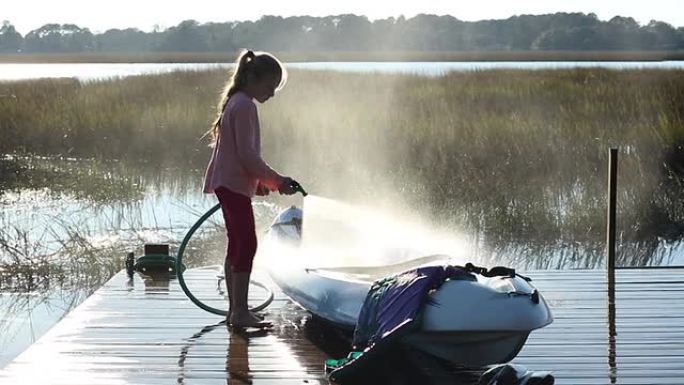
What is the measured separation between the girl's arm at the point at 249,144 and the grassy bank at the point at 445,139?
16.4 feet

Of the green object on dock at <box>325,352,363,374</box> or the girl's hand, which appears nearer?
the green object on dock at <box>325,352,363,374</box>

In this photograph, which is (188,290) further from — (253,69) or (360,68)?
(360,68)

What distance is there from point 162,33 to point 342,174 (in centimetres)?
6100

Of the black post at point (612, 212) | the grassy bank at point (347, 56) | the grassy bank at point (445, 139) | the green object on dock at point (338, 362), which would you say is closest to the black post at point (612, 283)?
the black post at point (612, 212)

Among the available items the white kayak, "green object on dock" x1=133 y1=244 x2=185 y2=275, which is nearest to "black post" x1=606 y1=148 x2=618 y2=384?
the white kayak

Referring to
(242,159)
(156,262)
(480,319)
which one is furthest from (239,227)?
(156,262)

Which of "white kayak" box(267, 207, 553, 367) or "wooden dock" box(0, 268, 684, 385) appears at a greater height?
"white kayak" box(267, 207, 553, 367)

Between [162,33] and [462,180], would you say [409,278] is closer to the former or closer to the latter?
[462,180]

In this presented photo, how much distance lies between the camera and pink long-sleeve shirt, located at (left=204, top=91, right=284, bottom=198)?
19.9ft

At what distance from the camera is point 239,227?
623 centimetres

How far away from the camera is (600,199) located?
12.0m

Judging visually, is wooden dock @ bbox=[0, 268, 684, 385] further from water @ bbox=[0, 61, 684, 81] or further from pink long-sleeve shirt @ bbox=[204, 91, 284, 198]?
water @ bbox=[0, 61, 684, 81]

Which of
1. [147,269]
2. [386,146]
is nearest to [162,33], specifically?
[386,146]

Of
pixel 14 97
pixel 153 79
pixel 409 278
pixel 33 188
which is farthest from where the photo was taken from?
pixel 153 79
